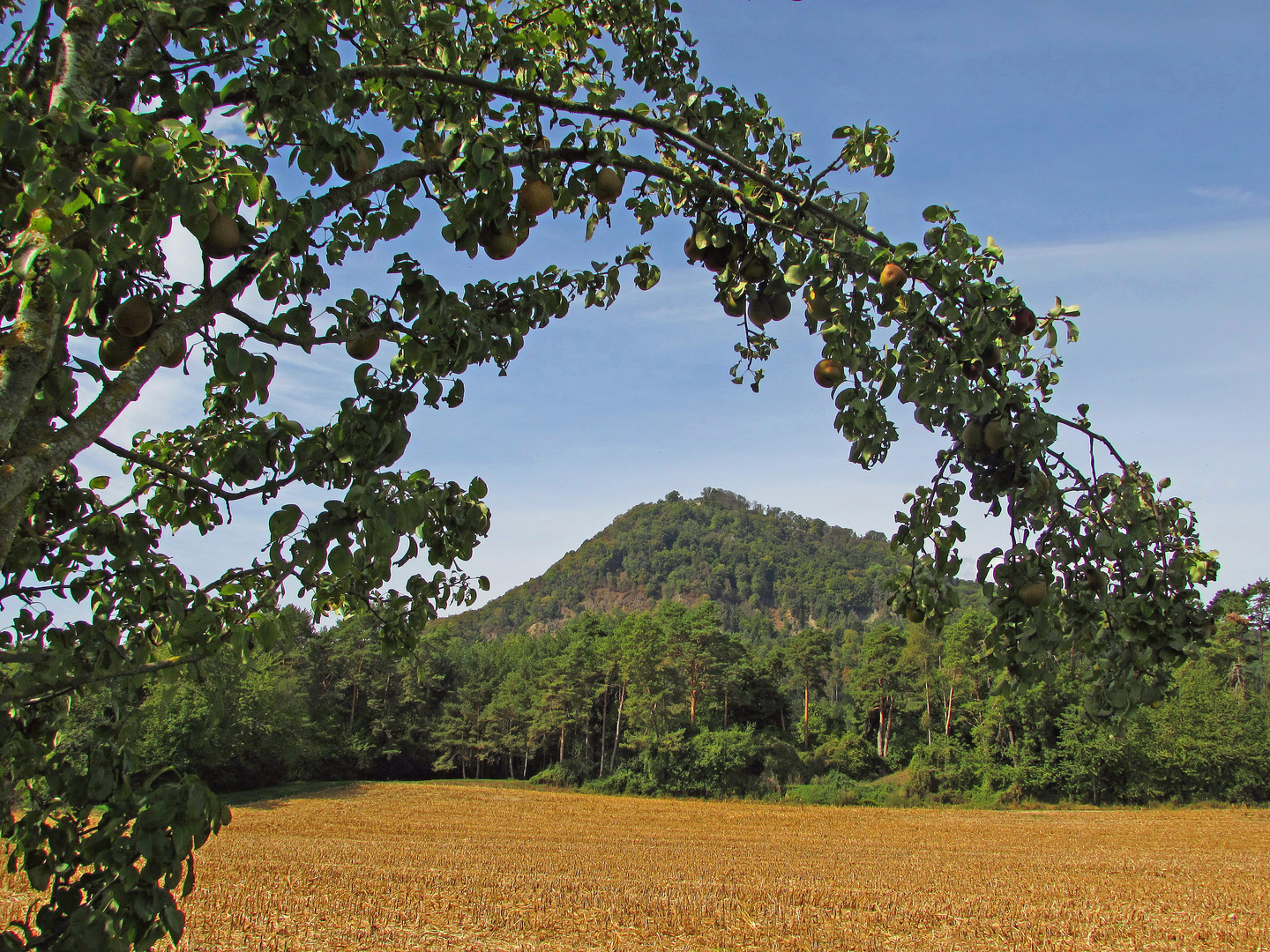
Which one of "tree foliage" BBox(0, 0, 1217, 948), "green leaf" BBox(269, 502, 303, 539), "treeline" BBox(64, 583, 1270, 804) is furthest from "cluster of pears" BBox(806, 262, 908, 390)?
"treeline" BBox(64, 583, 1270, 804)

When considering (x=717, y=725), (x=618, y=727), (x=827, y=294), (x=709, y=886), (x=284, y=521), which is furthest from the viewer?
(x=717, y=725)

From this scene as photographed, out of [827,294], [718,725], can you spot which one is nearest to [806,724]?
[718,725]

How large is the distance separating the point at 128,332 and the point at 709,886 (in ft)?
54.6

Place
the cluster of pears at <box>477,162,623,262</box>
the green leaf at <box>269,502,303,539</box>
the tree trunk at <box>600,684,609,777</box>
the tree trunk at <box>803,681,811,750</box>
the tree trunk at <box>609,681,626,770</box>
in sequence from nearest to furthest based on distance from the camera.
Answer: the green leaf at <box>269,502,303,539</box> < the cluster of pears at <box>477,162,623,262</box> < the tree trunk at <box>609,681,626,770</box> < the tree trunk at <box>600,684,609,777</box> < the tree trunk at <box>803,681,811,750</box>

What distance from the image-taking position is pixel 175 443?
145 inches

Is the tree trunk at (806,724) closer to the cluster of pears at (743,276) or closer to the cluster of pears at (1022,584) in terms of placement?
the cluster of pears at (1022,584)

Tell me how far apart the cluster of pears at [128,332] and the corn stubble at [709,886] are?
1051cm

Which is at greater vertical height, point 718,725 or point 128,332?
point 128,332

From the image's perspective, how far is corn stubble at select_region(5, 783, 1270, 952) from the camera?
11713 millimetres

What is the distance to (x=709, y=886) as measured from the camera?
52.3ft

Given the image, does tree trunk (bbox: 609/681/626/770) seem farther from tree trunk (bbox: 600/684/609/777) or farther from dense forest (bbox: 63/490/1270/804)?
tree trunk (bbox: 600/684/609/777)

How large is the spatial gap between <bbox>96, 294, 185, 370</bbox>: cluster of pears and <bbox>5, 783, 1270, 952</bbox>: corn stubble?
10511mm

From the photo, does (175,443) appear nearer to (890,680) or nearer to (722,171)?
(722,171)

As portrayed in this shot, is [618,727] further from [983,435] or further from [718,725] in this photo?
[983,435]
